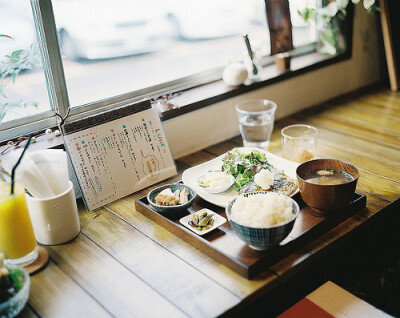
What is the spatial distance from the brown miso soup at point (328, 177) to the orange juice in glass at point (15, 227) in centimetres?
90

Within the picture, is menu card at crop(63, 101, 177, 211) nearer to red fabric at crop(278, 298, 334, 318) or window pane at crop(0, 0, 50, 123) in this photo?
window pane at crop(0, 0, 50, 123)

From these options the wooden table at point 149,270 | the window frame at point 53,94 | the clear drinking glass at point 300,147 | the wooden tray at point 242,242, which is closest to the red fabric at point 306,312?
the wooden table at point 149,270

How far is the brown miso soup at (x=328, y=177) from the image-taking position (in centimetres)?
153

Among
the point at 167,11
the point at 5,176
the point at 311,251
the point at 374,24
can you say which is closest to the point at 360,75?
the point at 374,24

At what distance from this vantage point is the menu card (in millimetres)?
Answer: 1657

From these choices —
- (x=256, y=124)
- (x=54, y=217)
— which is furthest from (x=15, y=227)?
(x=256, y=124)

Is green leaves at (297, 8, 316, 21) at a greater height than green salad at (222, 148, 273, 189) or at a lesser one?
greater

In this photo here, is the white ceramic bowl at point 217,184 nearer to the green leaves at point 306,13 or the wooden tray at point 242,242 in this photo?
the wooden tray at point 242,242

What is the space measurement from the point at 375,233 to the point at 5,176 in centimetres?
133

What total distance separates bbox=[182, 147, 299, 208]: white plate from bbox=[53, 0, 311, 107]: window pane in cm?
50

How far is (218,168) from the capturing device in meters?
1.86

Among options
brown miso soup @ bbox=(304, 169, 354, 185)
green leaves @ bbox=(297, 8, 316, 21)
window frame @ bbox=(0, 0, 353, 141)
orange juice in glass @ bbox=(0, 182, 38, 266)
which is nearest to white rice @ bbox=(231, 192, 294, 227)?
brown miso soup @ bbox=(304, 169, 354, 185)

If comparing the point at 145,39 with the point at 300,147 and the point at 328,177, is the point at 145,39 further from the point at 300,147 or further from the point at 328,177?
the point at 328,177

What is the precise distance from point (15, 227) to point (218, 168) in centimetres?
82
